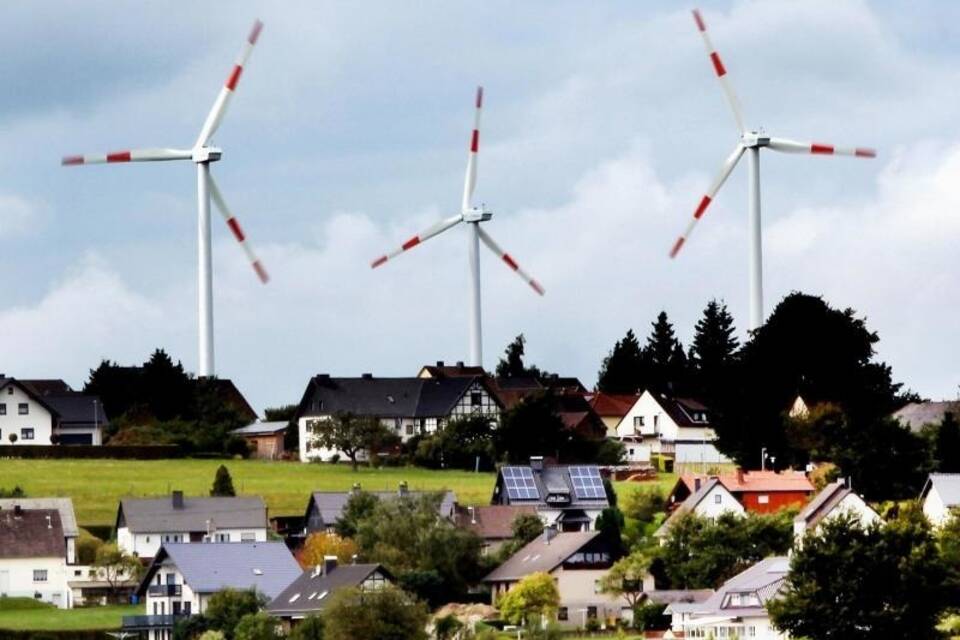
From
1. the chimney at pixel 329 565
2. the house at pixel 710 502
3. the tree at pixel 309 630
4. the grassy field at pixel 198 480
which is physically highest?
the grassy field at pixel 198 480

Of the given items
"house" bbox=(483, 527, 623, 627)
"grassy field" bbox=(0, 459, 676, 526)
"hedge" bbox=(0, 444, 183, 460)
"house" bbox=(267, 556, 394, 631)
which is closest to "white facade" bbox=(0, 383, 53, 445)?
"hedge" bbox=(0, 444, 183, 460)

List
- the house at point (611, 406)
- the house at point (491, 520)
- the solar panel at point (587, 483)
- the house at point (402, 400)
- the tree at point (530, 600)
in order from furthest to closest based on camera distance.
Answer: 1. the house at point (611, 406)
2. the house at point (402, 400)
3. the solar panel at point (587, 483)
4. the house at point (491, 520)
5. the tree at point (530, 600)

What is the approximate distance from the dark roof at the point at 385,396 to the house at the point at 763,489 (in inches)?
1181

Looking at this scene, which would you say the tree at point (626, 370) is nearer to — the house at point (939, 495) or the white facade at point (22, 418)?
the white facade at point (22, 418)

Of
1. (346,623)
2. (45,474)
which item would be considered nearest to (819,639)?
(346,623)

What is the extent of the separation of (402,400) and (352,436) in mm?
14340

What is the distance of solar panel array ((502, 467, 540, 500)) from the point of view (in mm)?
110375

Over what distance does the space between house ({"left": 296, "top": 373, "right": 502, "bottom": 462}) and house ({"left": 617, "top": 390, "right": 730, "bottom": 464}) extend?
A: 7573 mm

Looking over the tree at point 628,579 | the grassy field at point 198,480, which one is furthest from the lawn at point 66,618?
the tree at point 628,579

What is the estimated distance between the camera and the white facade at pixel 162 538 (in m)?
103

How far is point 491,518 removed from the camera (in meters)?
107

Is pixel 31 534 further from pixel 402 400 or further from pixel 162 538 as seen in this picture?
pixel 402 400

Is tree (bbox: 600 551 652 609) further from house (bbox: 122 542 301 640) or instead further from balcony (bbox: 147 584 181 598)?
balcony (bbox: 147 584 181 598)

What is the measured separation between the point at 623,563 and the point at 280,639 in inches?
524
